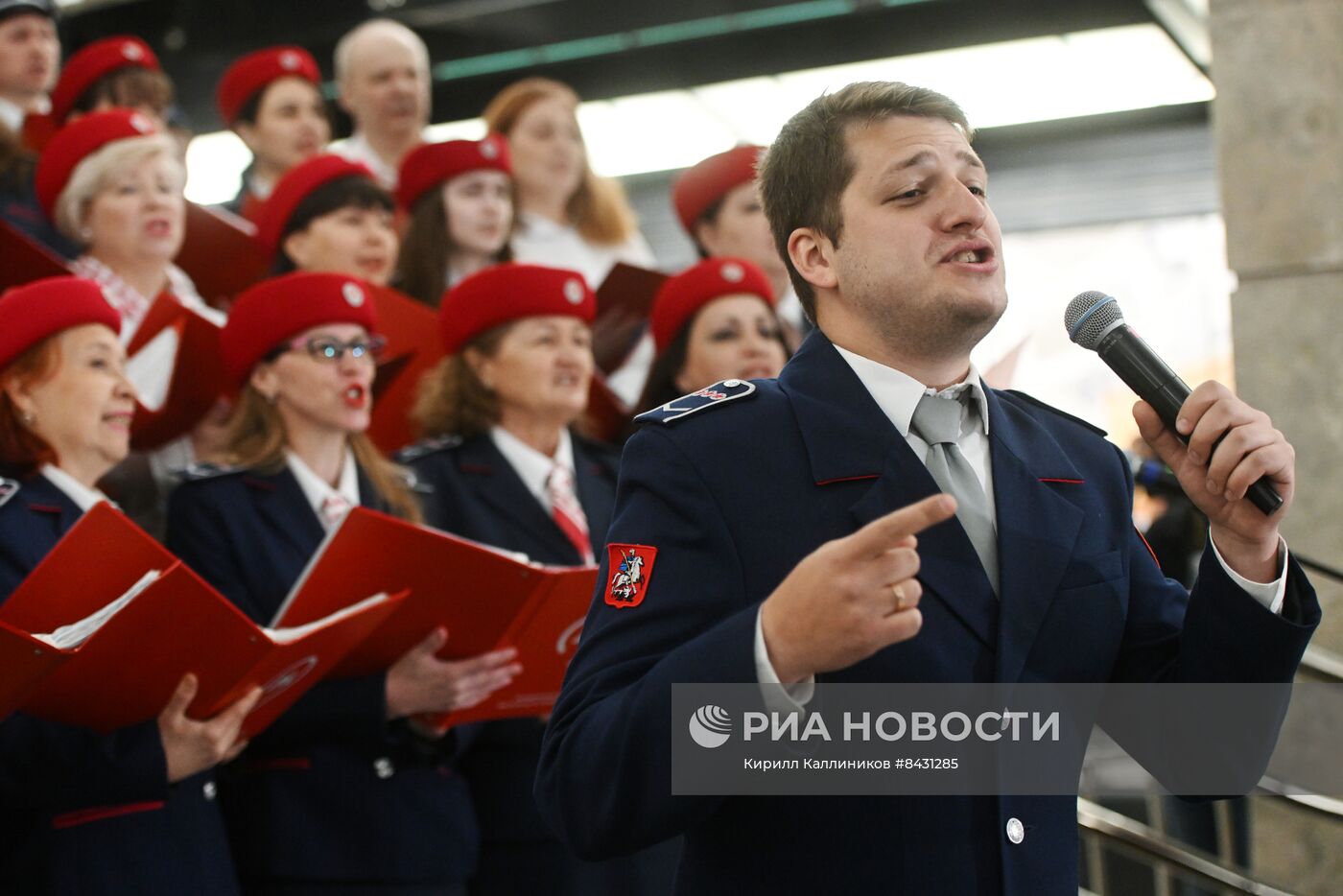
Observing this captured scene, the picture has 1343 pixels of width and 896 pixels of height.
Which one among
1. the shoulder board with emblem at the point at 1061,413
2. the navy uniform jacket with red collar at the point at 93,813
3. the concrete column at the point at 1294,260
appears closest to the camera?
the shoulder board with emblem at the point at 1061,413

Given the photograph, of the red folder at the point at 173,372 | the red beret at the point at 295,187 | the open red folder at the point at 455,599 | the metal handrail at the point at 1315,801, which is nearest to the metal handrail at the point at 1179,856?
the metal handrail at the point at 1315,801

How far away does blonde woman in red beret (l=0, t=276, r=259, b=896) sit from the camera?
2.53 meters

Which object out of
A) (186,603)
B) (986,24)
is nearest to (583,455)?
(186,603)

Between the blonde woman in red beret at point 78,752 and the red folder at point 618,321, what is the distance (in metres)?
1.82

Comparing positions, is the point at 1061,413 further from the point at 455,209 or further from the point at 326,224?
the point at 455,209

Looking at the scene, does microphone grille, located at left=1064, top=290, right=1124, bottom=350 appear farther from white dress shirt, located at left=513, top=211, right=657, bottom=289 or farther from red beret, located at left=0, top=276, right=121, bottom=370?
white dress shirt, located at left=513, top=211, right=657, bottom=289

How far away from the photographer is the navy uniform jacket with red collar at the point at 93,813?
8.19 ft

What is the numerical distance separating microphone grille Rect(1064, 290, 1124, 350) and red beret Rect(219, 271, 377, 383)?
200cm

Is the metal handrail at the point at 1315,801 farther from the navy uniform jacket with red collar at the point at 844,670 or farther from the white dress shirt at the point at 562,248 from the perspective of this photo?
the white dress shirt at the point at 562,248

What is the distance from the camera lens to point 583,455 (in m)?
3.72

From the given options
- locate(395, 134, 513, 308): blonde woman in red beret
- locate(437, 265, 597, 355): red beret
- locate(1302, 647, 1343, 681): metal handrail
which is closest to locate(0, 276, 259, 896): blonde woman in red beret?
locate(437, 265, 597, 355): red beret

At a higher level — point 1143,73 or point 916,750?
point 1143,73

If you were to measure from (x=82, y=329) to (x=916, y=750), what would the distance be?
2128mm

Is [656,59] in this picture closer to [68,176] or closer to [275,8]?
[275,8]
